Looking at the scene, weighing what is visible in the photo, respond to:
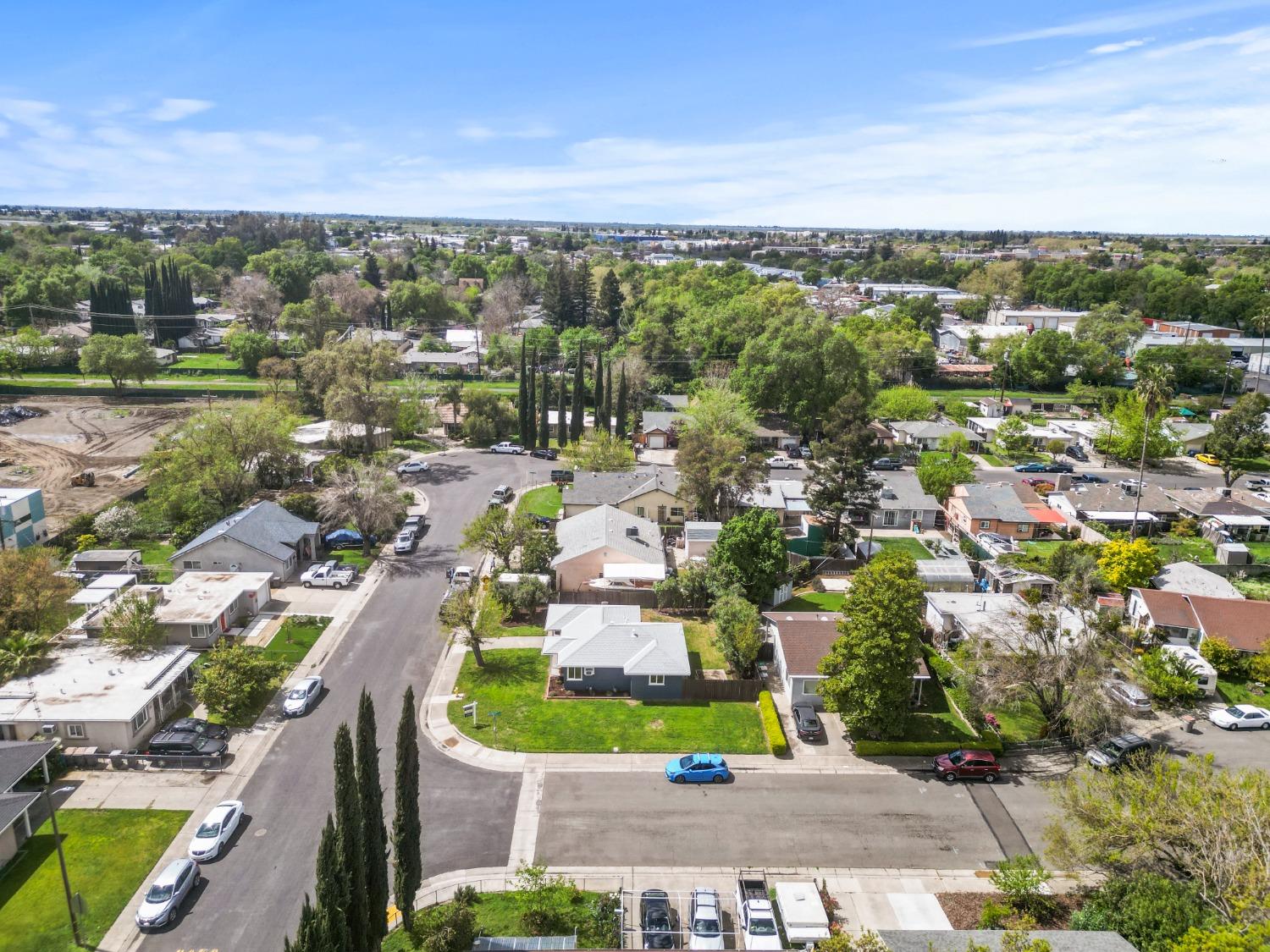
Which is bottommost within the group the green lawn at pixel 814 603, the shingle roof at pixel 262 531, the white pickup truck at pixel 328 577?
the green lawn at pixel 814 603

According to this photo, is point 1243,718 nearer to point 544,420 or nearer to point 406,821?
point 406,821

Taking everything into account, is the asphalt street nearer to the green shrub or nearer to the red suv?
the green shrub

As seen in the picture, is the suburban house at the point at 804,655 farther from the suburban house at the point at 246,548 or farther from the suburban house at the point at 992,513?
the suburban house at the point at 246,548

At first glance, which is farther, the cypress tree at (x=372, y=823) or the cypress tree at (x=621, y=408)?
the cypress tree at (x=621, y=408)

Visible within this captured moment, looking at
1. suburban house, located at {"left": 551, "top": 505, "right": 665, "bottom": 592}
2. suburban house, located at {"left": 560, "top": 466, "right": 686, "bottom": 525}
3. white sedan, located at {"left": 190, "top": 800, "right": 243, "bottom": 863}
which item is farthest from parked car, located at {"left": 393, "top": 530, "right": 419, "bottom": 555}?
white sedan, located at {"left": 190, "top": 800, "right": 243, "bottom": 863}

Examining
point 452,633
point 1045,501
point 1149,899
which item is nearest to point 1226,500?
point 1045,501

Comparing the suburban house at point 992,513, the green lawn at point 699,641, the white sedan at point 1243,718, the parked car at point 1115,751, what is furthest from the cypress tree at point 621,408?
the white sedan at point 1243,718
